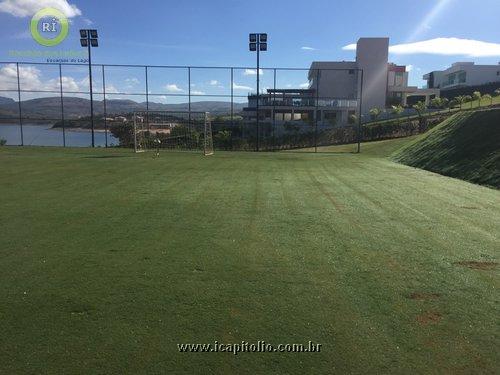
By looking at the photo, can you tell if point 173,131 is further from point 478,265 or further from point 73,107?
point 478,265

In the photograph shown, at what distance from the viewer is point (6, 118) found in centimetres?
3102

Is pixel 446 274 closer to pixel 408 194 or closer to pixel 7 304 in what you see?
pixel 7 304

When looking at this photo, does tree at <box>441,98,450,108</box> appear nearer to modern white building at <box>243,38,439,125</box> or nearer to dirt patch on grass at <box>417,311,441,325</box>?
modern white building at <box>243,38,439,125</box>

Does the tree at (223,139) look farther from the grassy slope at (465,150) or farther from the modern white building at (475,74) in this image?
the modern white building at (475,74)

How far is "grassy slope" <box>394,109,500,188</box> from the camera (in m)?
13.5

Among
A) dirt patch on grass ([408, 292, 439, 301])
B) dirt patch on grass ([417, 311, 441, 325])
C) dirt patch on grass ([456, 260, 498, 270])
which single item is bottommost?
Result: dirt patch on grass ([417, 311, 441, 325])

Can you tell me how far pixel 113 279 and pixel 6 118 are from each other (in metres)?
31.4

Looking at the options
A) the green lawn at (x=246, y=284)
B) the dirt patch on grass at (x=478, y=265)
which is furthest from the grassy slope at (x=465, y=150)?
the dirt patch on grass at (x=478, y=265)

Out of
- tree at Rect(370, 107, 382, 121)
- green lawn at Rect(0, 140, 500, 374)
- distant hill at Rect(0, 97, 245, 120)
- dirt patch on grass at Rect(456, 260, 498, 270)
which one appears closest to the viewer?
green lawn at Rect(0, 140, 500, 374)

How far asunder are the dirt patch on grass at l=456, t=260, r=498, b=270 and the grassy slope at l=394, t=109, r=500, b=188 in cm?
742

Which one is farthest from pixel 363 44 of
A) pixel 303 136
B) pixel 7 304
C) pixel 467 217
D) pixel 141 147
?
pixel 7 304

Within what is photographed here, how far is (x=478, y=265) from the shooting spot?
5.03 m

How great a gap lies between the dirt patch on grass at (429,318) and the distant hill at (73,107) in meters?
27.8

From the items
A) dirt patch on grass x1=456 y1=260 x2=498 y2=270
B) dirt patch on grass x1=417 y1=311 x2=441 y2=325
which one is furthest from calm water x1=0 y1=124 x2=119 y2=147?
dirt patch on grass x1=417 y1=311 x2=441 y2=325
